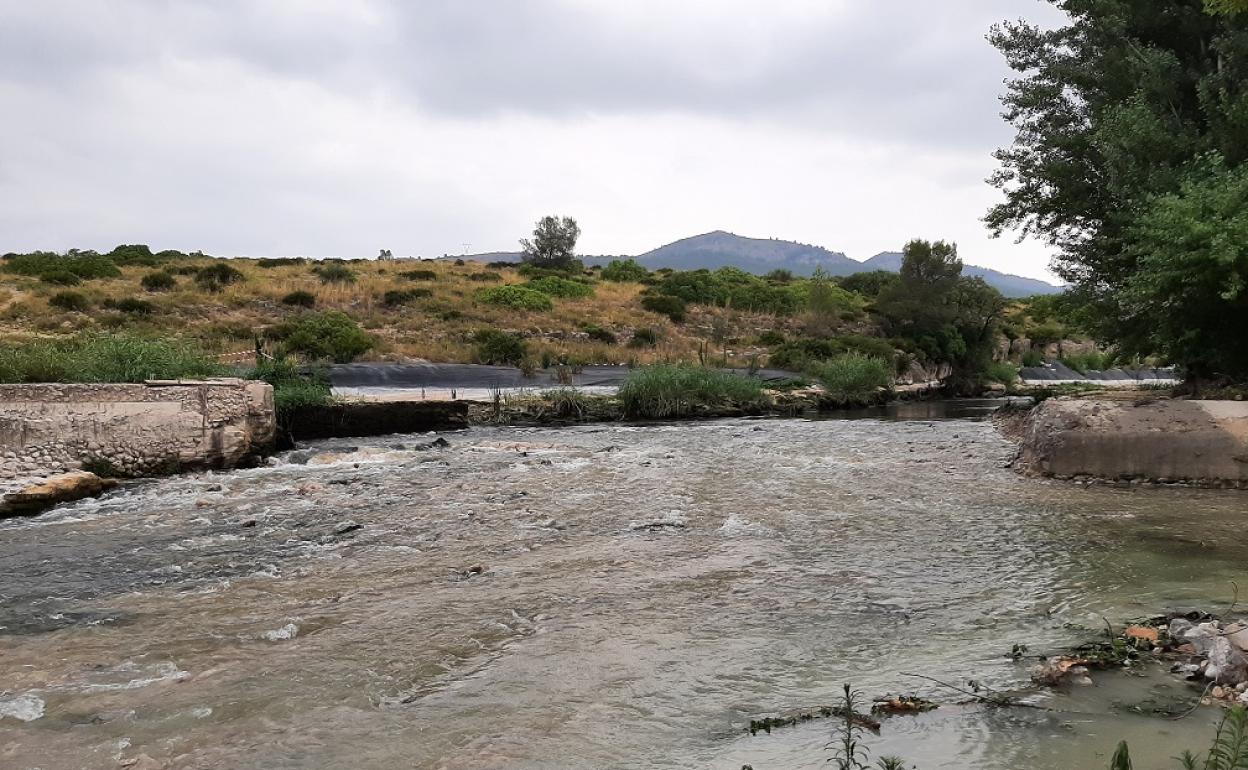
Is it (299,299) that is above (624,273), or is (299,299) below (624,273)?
below

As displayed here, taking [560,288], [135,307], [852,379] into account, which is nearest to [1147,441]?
[852,379]

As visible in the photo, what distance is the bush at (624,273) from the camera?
6456 centimetres

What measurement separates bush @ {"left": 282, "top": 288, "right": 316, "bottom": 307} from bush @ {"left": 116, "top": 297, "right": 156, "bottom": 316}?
6.37 meters

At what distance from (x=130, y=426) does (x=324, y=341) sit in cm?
1737

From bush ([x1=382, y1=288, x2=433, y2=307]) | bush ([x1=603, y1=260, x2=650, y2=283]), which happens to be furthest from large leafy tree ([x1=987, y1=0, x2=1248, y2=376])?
bush ([x1=603, y1=260, x2=650, y2=283])

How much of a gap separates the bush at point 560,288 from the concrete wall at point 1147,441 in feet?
135

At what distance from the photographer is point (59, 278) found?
38.5m

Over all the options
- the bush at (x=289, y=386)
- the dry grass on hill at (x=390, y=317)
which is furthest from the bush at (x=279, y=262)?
the bush at (x=289, y=386)

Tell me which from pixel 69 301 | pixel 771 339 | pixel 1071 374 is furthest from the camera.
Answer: pixel 1071 374

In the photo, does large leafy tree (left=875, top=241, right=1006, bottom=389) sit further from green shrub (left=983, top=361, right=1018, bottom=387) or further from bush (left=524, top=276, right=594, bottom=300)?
bush (left=524, top=276, right=594, bottom=300)

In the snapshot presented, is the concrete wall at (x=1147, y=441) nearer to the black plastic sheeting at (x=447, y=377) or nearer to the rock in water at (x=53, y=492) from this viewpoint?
the rock in water at (x=53, y=492)

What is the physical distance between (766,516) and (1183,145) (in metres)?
8.92

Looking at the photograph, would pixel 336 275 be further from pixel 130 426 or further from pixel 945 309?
pixel 130 426

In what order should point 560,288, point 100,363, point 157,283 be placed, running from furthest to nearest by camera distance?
point 560,288, point 157,283, point 100,363
